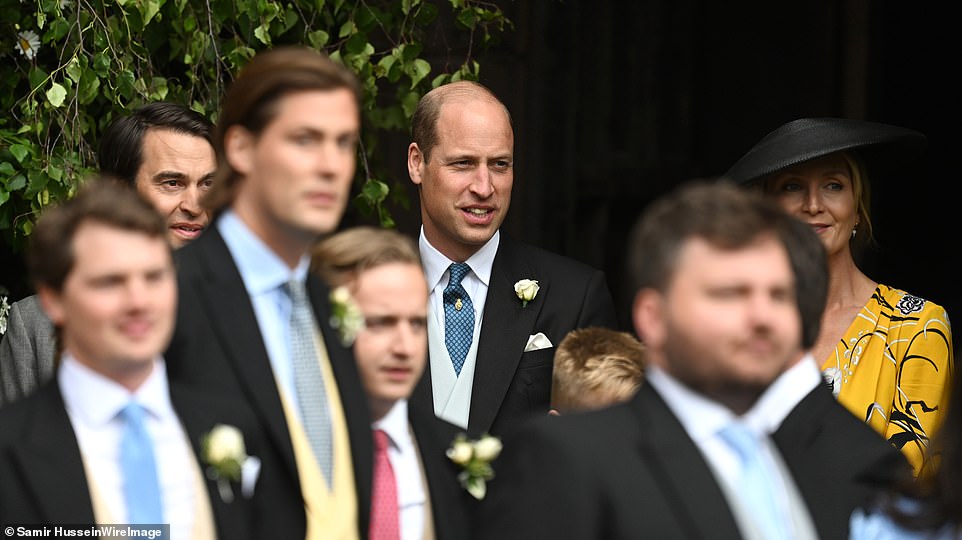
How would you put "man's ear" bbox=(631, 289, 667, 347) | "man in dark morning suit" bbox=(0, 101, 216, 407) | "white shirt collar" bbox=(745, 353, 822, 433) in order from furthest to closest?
1. "man in dark morning suit" bbox=(0, 101, 216, 407)
2. "white shirt collar" bbox=(745, 353, 822, 433)
3. "man's ear" bbox=(631, 289, 667, 347)

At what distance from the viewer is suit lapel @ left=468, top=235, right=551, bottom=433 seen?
3912 mm

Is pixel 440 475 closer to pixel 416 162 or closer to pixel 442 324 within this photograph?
pixel 442 324

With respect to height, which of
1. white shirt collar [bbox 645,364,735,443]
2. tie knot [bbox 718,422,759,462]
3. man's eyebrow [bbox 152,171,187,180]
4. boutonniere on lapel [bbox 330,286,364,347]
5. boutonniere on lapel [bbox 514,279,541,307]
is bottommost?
tie knot [bbox 718,422,759,462]

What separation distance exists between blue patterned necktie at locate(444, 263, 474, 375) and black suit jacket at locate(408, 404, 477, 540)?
1.11 metres

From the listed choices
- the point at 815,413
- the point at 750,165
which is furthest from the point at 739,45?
the point at 815,413

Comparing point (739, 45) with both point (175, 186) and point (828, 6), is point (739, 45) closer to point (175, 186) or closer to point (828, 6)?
point (828, 6)

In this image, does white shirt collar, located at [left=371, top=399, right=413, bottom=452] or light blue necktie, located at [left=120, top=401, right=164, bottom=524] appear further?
white shirt collar, located at [left=371, top=399, right=413, bottom=452]

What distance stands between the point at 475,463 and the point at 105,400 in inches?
27.4

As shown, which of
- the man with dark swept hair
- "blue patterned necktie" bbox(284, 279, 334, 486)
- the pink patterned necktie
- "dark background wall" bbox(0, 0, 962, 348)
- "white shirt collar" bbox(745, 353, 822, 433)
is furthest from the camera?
"dark background wall" bbox(0, 0, 962, 348)

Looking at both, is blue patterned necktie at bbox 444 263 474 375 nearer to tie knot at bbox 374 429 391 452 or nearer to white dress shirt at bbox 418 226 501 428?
white dress shirt at bbox 418 226 501 428

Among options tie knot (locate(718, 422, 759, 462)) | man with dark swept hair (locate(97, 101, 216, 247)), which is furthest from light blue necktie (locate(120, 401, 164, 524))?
man with dark swept hair (locate(97, 101, 216, 247))

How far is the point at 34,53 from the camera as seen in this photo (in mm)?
4688

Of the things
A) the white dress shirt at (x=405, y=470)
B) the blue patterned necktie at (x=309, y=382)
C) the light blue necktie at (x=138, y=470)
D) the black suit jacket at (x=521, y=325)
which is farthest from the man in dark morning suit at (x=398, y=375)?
the black suit jacket at (x=521, y=325)

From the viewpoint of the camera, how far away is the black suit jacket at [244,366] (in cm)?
253
